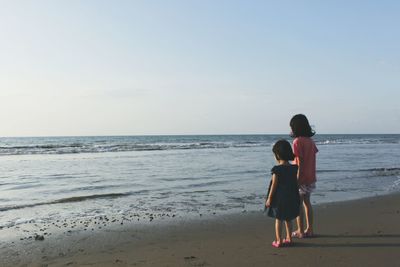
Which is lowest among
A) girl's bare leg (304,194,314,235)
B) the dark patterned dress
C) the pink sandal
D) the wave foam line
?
the wave foam line

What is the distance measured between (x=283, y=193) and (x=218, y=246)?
112 cm

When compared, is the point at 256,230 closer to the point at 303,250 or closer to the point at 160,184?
the point at 303,250

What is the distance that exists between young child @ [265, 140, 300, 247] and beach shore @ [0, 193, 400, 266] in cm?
36

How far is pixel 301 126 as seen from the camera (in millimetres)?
6293

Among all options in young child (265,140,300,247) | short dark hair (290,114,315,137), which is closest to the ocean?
young child (265,140,300,247)

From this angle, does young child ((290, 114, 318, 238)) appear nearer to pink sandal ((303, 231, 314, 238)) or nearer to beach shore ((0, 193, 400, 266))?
pink sandal ((303, 231, 314, 238))

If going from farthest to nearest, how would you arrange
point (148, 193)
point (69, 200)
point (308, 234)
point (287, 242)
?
point (148, 193) → point (69, 200) → point (308, 234) → point (287, 242)

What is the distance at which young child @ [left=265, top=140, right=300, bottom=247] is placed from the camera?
580cm

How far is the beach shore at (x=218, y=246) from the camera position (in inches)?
202

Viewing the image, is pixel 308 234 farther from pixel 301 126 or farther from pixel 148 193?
pixel 148 193

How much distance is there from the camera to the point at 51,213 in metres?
8.70

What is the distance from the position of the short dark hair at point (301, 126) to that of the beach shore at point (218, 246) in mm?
1488

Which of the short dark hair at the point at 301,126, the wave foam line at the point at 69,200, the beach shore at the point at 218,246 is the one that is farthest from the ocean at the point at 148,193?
the short dark hair at the point at 301,126

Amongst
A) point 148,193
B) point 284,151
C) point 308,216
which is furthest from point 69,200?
point 284,151
